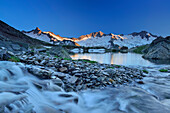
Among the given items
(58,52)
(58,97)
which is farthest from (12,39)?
(58,97)

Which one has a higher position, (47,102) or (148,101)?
(47,102)

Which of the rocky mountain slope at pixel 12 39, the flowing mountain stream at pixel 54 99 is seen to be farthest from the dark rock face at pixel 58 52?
the flowing mountain stream at pixel 54 99

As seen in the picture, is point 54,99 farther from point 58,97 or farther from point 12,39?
point 12,39

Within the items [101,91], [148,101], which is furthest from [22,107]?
[148,101]

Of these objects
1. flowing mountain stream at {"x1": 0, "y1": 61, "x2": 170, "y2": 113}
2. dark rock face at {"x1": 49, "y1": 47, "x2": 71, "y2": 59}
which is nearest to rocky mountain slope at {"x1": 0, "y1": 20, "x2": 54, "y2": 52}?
dark rock face at {"x1": 49, "y1": 47, "x2": 71, "y2": 59}

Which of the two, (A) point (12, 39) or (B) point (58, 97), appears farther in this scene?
(A) point (12, 39)

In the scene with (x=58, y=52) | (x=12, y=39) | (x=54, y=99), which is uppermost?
(x=12, y=39)

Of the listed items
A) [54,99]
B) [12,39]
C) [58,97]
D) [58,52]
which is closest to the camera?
[54,99]

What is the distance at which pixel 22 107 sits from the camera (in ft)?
7.39

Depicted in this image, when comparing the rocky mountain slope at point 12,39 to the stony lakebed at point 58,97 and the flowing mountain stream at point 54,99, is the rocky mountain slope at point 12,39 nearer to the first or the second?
the stony lakebed at point 58,97

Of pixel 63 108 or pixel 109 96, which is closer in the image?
pixel 63 108

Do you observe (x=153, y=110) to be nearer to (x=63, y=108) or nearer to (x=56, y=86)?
(x=63, y=108)

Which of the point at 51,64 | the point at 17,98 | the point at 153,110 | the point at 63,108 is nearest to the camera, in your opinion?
the point at 17,98

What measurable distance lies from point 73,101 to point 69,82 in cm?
130
